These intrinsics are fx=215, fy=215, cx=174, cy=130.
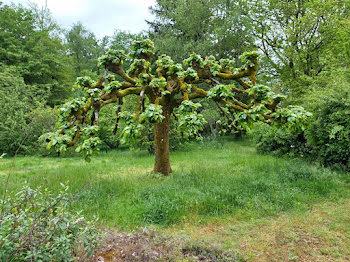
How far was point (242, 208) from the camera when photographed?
4.29m

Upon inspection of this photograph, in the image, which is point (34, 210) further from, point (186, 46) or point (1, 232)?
point (186, 46)

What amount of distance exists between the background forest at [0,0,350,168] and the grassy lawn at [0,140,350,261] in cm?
232

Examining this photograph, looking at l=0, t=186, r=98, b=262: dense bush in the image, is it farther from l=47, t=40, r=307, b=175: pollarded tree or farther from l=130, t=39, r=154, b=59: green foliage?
l=130, t=39, r=154, b=59: green foliage

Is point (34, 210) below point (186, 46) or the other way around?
below

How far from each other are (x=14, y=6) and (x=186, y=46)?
61.6 ft

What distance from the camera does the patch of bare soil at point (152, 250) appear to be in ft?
8.44

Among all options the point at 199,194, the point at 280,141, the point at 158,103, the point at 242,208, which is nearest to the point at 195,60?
the point at 158,103

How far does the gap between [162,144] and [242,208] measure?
2842 millimetres

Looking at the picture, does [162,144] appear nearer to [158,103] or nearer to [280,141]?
[158,103]

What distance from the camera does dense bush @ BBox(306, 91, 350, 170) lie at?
21.0 feet

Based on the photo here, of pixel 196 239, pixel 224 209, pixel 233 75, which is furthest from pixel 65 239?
pixel 233 75

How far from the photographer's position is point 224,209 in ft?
13.7

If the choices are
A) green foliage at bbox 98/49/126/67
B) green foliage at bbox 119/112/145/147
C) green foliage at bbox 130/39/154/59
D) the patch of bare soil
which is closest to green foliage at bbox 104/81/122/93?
green foliage at bbox 119/112/145/147

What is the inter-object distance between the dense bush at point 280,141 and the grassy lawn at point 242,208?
249 cm
